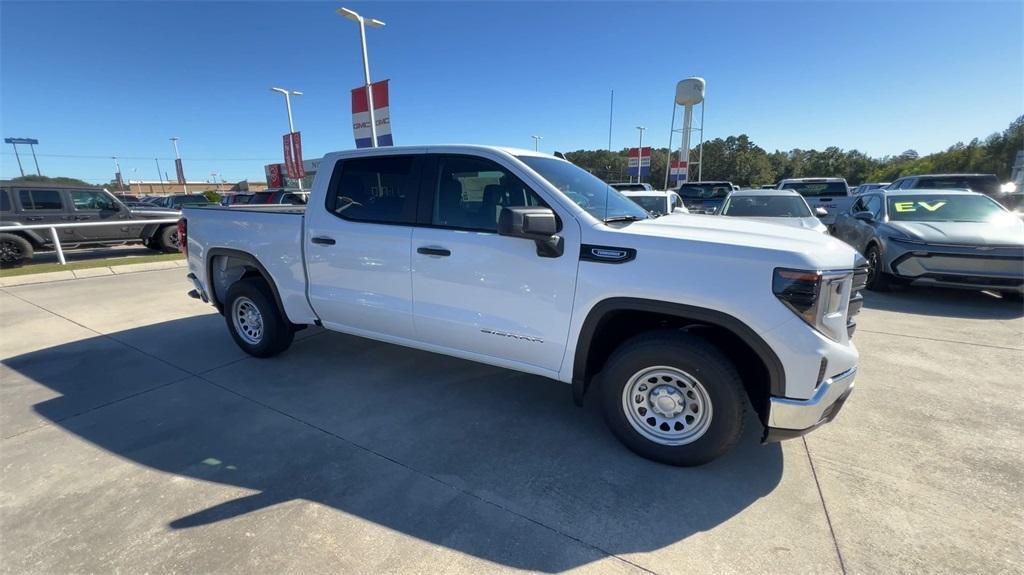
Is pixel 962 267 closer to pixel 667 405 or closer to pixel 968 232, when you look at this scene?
pixel 968 232

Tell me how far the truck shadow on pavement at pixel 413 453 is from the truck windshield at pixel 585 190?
1.51m

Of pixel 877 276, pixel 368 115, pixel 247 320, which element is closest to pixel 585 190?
pixel 247 320

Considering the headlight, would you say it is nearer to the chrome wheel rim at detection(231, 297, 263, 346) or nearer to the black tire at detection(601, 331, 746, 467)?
the black tire at detection(601, 331, 746, 467)

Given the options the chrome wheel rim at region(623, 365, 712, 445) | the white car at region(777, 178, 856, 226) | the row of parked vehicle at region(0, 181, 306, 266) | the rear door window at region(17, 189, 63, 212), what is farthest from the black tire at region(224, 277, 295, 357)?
the white car at region(777, 178, 856, 226)

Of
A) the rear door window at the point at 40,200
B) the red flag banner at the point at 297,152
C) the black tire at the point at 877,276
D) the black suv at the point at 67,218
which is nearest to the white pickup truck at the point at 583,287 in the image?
the black tire at the point at 877,276

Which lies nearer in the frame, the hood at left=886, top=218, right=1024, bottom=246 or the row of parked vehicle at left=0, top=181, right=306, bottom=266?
the hood at left=886, top=218, right=1024, bottom=246

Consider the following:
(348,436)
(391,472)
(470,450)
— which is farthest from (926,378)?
(348,436)

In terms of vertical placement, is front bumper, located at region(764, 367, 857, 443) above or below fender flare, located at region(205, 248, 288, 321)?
below

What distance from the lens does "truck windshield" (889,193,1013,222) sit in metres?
6.84

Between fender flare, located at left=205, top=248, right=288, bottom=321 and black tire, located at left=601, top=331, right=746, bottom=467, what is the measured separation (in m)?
3.07

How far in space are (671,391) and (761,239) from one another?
1.01 meters

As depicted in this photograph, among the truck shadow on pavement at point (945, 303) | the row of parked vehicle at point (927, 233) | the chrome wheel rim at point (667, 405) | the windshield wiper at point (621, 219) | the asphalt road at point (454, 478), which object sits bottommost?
the truck shadow on pavement at point (945, 303)

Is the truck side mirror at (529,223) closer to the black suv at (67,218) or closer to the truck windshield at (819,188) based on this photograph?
the black suv at (67,218)

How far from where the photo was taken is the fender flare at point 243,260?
4180 mm
